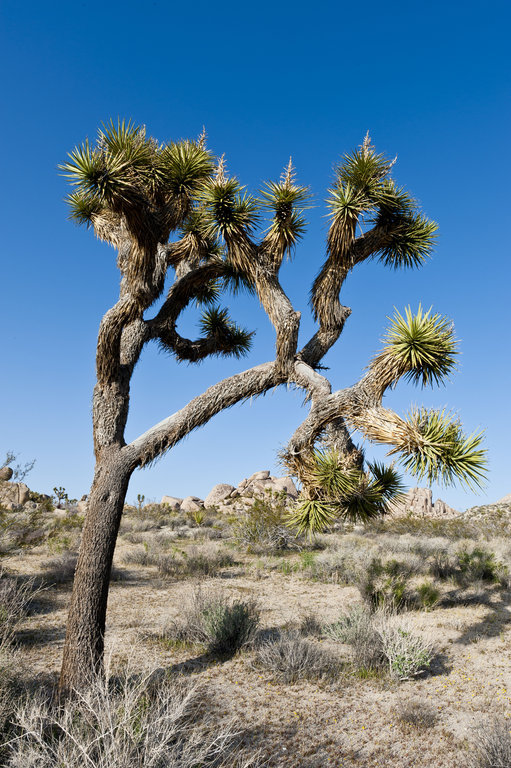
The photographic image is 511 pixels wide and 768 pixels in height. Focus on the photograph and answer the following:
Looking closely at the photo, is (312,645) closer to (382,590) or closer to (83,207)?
(382,590)

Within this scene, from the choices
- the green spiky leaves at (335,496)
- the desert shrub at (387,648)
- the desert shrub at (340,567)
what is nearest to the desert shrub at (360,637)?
the desert shrub at (387,648)

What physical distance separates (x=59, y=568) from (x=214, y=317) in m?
7.35

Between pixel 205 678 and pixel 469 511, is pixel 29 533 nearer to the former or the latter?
pixel 205 678

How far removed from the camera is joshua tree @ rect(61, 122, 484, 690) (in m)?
6.10

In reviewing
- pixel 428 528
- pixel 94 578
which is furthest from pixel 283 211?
pixel 428 528

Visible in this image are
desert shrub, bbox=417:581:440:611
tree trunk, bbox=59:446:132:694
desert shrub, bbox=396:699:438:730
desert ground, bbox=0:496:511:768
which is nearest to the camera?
desert ground, bbox=0:496:511:768

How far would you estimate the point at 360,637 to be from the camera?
7.30m

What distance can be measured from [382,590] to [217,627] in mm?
4030

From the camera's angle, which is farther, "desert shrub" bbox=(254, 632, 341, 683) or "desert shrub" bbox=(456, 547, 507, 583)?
"desert shrub" bbox=(456, 547, 507, 583)

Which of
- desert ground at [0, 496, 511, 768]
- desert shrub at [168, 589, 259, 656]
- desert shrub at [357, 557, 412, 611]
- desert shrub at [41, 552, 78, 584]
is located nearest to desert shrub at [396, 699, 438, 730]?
desert ground at [0, 496, 511, 768]

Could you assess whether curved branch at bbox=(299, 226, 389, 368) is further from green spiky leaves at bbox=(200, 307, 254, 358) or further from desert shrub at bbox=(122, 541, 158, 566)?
desert shrub at bbox=(122, 541, 158, 566)

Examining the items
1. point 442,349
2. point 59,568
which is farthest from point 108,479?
point 59,568

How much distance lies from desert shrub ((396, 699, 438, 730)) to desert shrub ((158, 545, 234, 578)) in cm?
799

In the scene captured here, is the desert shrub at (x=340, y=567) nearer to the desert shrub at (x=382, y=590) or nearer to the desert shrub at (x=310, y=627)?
the desert shrub at (x=382, y=590)
